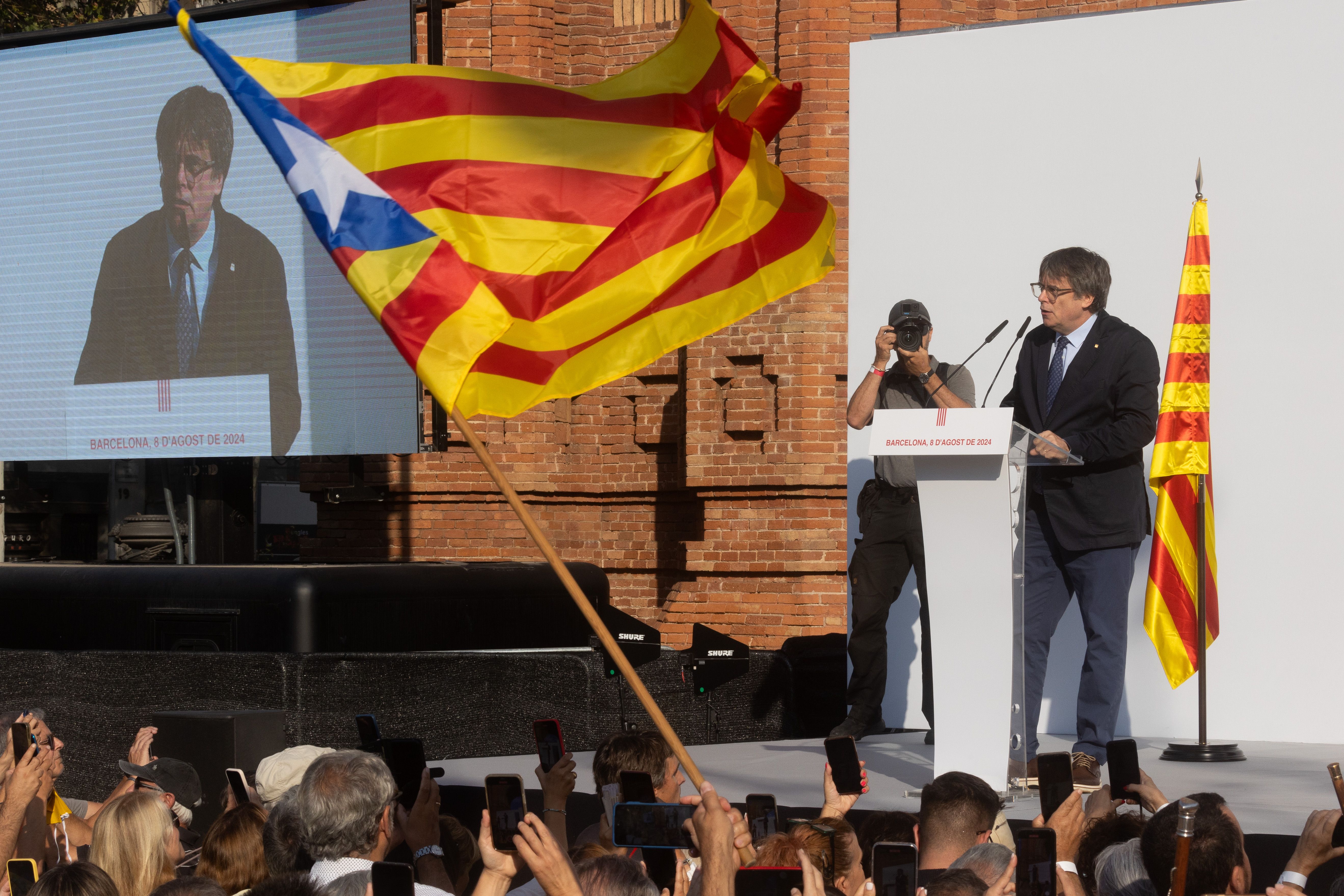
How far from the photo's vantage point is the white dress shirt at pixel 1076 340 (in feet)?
19.1

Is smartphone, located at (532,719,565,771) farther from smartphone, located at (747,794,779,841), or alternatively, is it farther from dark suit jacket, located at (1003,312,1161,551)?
dark suit jacket, located at (1003,312,1161,551)

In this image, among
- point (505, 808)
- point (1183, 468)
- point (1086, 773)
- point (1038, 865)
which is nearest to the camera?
point (1038, 865)

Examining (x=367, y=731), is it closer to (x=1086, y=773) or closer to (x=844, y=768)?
(x=844, y=768)

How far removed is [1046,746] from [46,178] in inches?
284

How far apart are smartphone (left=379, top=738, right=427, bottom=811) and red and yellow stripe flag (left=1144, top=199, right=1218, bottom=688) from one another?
3.64 metres

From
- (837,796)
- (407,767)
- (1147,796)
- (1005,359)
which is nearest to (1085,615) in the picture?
(1005,359)

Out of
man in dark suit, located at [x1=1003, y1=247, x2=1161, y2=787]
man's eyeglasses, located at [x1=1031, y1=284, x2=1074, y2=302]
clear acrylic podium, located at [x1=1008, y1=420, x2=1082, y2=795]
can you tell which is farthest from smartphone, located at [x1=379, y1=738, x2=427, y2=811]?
man's eyeglasses, located at [x1=1031, y1=284, x2=1074, y2=302]

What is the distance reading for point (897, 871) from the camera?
209cm

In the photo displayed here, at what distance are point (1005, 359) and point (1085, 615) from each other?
56.2 inches

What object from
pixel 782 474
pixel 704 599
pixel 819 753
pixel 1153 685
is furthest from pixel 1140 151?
pixel 704 599

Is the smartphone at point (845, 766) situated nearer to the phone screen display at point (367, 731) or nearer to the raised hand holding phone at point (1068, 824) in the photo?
the raised hand holding phone at point (1068, 824)

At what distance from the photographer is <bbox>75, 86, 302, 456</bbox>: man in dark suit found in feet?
29.4

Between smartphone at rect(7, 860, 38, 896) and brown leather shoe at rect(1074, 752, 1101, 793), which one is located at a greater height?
smartphone at rect(7, 860, 38, 896)

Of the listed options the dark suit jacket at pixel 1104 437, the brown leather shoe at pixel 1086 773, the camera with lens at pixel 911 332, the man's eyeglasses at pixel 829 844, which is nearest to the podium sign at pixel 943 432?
the brown leather shoe at pixel 1086 773
